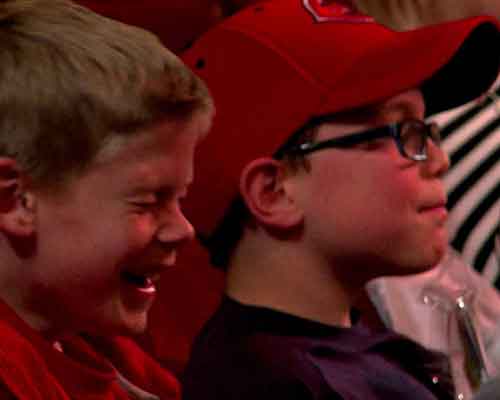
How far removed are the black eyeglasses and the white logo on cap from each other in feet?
0.37

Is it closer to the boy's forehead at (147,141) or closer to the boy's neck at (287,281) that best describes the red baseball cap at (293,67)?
the boy's neck at (287,281)

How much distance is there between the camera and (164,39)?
1.27m

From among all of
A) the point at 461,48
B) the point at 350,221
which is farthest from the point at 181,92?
the point at 461,48

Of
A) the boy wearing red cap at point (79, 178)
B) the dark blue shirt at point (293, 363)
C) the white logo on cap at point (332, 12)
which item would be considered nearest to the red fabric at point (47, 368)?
the boy wearing red cap at point (79, 178)

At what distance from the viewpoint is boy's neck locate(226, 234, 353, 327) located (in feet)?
3.28

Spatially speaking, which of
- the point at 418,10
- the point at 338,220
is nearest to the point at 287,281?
the point at 338,220

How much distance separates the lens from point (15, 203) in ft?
2.53

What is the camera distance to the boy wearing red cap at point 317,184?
3.19 ft

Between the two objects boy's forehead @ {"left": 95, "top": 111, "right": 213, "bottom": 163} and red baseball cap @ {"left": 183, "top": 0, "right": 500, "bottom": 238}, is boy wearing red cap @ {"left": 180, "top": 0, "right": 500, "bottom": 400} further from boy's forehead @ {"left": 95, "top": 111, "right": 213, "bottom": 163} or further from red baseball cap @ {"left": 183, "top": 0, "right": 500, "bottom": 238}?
boy's forehead @ {"left": 95, "top": 111, "right": 213, "bottom": 163}

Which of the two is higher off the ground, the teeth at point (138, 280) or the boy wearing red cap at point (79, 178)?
the boy wearing red cap at point (79, 178)

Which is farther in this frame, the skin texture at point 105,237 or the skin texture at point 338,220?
the skin texture at point 338,220

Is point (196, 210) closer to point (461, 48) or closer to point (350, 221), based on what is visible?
point (350, 221)

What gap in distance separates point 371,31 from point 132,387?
39 centimetres

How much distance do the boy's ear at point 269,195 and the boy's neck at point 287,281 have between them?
3cm
